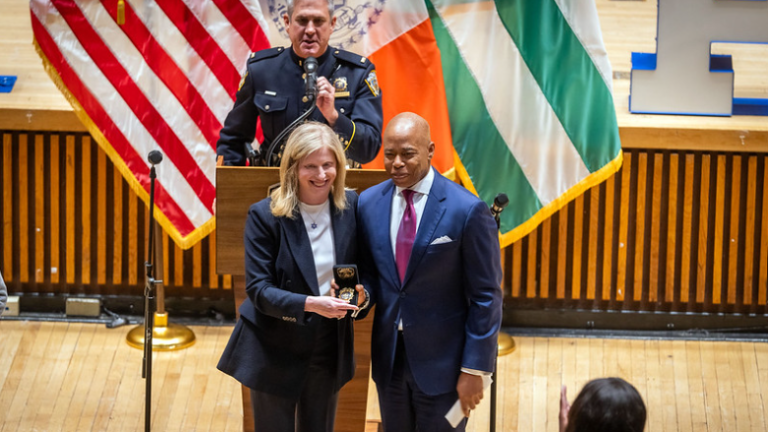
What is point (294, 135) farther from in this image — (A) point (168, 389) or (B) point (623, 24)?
(B) point (623, 24)

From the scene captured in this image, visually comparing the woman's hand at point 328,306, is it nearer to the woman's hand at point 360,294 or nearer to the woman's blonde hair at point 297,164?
the woman's hand at point 360,294

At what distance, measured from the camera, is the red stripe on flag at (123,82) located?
4348mm

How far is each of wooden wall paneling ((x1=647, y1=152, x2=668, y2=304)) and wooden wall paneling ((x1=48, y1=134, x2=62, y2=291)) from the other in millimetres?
2790

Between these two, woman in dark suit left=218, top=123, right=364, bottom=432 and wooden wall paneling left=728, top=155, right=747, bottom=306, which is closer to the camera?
woman in dark suit left=218, top=123, right=364, bottom=432

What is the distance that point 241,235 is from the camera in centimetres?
324

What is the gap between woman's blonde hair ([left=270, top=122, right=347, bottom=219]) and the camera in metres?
2.72

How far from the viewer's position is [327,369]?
2830mm

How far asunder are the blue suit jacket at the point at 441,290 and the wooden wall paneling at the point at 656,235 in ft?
6.97

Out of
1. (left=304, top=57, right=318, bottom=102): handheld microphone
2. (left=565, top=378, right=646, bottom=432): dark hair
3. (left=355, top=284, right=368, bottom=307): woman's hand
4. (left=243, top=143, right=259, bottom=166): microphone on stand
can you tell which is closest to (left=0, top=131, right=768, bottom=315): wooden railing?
(left=243, top=143, right=259, bottom=166): microphone on stand

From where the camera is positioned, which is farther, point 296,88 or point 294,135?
point 296,88

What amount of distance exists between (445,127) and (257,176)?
1.40 metres

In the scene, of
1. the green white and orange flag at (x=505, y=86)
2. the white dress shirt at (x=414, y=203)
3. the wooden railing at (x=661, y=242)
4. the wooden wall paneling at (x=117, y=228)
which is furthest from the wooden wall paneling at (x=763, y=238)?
the wooden wall paneling at (x=117, y=228)

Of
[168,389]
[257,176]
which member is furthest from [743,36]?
[168,389]

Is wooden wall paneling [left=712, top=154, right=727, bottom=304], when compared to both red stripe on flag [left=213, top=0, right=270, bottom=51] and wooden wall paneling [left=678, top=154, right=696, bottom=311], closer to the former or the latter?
wooden wall paneling [left=678, top=154, right=696, bottom=311]
